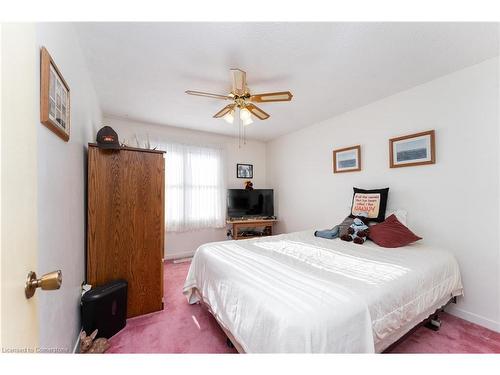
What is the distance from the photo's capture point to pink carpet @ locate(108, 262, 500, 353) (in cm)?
163

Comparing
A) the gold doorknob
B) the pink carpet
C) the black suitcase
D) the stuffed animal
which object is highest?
the gold doorknob

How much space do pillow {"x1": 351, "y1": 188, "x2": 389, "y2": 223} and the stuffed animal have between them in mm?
144

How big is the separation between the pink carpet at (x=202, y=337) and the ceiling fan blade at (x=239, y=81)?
2.26m

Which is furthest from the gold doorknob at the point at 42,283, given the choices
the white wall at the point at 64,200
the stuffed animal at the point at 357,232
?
the stuffed animal at the point at 357,232

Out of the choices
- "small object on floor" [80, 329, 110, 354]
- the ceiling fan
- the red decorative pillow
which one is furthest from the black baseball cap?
the red decorative pillow

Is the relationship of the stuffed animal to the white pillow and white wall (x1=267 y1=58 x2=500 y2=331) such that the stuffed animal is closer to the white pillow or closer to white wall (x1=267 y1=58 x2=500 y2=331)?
the white pillow

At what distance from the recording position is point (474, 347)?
1652 mm

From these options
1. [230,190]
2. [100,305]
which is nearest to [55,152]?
[100,305]

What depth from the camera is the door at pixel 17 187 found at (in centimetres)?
51

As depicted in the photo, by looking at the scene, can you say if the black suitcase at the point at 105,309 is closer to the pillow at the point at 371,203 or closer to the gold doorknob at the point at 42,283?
the gold doorknob at the point at 42,283

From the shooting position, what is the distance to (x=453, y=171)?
83.8 inches

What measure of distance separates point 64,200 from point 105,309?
983 millimetres
